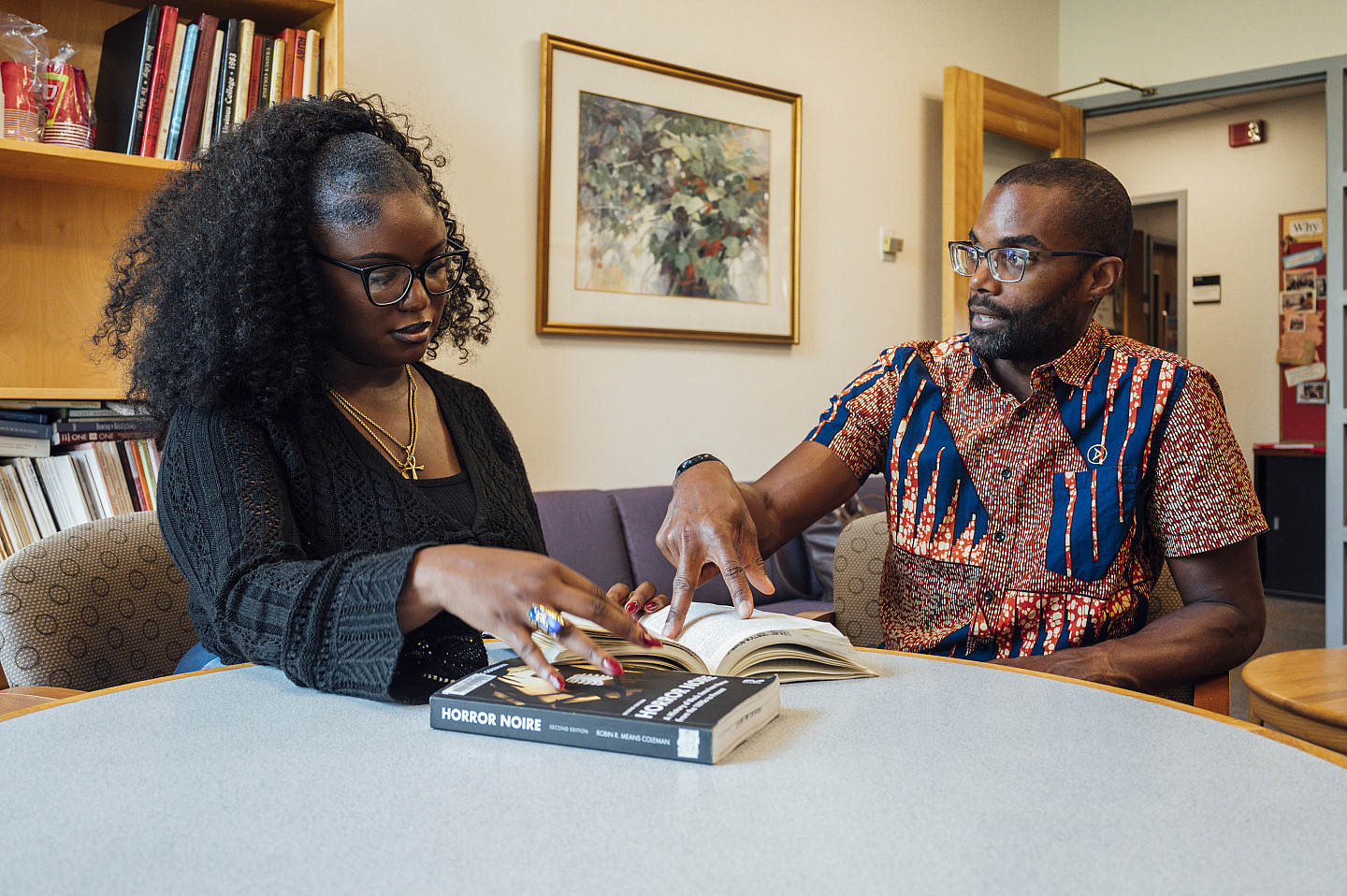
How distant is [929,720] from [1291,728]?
1180mm

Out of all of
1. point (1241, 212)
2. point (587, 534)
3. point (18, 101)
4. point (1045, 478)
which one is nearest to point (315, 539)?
point (1045, 478)

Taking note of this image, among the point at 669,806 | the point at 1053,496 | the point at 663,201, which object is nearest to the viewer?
the point at 669,806

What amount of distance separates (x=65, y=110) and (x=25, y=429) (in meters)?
0.63

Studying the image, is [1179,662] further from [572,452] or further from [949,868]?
[572,452]

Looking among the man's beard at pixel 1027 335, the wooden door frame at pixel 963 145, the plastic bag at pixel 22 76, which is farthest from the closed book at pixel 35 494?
the wooden door frame at pixel 963 145

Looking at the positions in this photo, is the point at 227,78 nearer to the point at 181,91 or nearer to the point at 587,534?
the point at 181,91

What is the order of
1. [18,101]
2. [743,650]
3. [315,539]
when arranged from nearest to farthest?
[743,650]
[315,539]
[18,101]

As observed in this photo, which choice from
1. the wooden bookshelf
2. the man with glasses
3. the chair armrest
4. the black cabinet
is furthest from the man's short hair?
the black cabinet

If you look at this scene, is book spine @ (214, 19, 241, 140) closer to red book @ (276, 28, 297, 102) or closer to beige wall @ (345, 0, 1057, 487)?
red book @ (276, 28, 297, 102)

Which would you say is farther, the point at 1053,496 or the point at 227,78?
the point at 227,78

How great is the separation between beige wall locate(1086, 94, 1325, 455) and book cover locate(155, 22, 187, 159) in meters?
6.14

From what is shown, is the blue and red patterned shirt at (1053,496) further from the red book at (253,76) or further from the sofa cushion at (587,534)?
the red book at (253,76)

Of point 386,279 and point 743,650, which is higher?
point 386,279

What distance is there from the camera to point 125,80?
214 centimetres
